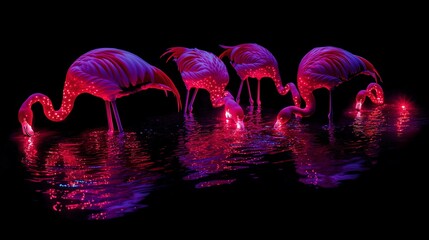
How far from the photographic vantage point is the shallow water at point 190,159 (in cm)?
316

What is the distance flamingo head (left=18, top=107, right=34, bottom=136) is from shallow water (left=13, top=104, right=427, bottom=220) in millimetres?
120

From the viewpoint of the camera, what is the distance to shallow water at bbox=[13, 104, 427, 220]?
10.4ft

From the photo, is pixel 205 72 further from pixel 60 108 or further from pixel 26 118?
pixel 26 118

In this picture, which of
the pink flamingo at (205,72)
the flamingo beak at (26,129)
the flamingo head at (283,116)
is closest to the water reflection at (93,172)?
the flamingo beak at (26,129)

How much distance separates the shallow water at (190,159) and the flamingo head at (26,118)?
0.12 metres

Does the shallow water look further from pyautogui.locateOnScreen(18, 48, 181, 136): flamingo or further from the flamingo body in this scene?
the flamingo body

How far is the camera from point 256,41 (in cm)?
1123

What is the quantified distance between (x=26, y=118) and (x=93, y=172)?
2.64 meters

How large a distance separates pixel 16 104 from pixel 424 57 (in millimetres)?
10015

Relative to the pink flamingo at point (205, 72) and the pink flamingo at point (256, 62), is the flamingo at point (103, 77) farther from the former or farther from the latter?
the pink flamingo at point (256, 62)

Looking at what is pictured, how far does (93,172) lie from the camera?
12.5 feet

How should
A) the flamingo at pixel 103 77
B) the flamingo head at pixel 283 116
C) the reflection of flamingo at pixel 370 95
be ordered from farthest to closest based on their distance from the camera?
the reflection of flamingo at pixel 370 95, the flamingo head at pixel 283 116, the flamingo at pixel 103 77

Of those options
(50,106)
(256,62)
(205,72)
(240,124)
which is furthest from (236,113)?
(256,62)

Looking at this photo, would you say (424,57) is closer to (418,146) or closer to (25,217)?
(418,146)
